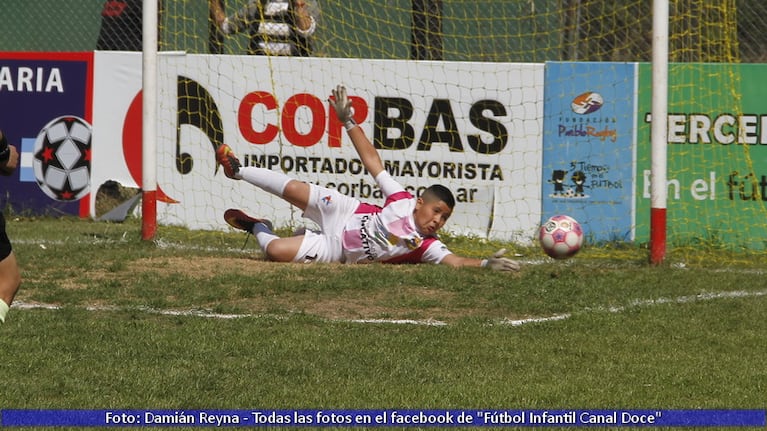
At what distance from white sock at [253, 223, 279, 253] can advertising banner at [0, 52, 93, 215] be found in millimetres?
3757

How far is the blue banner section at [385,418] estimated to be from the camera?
561 cm

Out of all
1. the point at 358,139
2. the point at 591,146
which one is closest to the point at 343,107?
the point at 358,139

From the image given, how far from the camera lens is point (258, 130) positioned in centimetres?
1364

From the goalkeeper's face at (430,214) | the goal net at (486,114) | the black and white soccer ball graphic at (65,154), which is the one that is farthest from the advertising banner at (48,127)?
the goalkeeper's face at (430,214)

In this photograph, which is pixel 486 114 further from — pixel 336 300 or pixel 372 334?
pixel 372 334

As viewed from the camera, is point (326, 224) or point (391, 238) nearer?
point (391, 238)

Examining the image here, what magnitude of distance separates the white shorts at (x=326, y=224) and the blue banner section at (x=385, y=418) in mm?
4894

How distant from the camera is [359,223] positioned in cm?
1065

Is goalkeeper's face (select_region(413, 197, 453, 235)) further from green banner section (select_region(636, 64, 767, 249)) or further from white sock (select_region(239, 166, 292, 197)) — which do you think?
green banner section (select_region(636, 64, 767, 249))

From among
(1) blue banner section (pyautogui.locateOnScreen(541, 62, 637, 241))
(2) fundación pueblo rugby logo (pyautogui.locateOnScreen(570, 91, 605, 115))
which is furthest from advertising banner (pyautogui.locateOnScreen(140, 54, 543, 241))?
(2) fundación pueblo rugby logo (pyautogui.locateOnScreen(570, 91, 605, 115))

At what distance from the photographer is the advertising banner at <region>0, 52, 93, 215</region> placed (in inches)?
554

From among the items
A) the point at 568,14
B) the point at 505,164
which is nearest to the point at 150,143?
the point at 505,164

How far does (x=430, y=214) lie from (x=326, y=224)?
3.29ft

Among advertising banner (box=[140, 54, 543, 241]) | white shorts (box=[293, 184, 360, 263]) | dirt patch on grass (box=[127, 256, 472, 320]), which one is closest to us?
dirt patch on grass (box=[127, 256, 472, 320])
